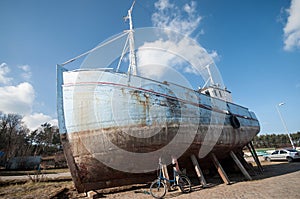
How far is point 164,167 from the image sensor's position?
605 cm

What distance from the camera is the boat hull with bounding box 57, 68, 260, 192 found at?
5195 millimetres

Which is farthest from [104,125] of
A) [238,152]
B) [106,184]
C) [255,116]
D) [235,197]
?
[255,116]

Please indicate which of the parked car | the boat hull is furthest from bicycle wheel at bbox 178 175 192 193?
the parked car

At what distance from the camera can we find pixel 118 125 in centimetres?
532

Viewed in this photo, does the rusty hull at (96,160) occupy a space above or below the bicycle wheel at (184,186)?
above

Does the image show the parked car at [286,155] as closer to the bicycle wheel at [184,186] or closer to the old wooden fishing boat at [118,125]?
the old wooden fishing boat at [118,125]

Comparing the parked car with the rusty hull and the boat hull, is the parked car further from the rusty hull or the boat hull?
the rusty hull

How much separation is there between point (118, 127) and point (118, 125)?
0.06 meters

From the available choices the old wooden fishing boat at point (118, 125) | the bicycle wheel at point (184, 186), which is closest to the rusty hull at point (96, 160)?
the old wooden fishing boat at point (118, 125)

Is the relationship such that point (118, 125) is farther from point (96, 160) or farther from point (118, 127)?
point (96, 160)

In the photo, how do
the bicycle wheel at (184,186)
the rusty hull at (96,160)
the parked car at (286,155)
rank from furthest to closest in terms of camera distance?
the parked car at (286,155) < the bicycle wheel at (184,186) < the rusty hull at (96,160)

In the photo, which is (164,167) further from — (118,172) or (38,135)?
(38,135)

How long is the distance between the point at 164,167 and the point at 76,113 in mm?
3529

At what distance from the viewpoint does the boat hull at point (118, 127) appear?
520 cm
